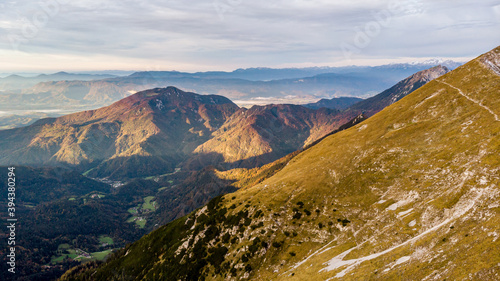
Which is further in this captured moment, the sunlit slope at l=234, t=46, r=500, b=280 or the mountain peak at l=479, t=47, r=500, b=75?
the mountain peak at l=479, t=47, r=500, b=75

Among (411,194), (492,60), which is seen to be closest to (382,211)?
(411,194)

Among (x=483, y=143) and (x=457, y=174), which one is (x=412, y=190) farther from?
(x=483, y=143)

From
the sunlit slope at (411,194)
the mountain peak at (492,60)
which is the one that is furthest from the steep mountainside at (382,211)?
the mountain peak at (492,60)

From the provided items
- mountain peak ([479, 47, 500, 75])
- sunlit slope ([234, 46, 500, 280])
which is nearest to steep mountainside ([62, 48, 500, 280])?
sunlit slope ([234, 46, 500, 280])

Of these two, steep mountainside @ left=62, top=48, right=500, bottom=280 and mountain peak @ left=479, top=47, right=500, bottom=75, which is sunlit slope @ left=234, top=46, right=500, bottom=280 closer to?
steep mountainside @ left=62, top=48, right=500, bottom=280

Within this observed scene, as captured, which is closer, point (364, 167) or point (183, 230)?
point (364, 167)

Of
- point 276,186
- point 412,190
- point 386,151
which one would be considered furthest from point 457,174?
point 276,186

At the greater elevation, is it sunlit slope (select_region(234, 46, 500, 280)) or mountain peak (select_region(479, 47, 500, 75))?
mountain peak (select_region(479, 47, 500, 75))

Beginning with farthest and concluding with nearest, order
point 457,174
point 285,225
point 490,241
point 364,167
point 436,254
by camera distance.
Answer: point 364,167 → point 285,225 → point 457,174 → point 436,254 → point 490,241
